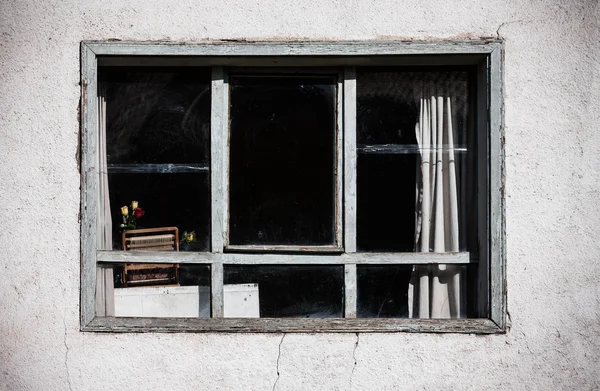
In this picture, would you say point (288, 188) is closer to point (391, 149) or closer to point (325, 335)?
point (391, 149)

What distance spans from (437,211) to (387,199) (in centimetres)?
28

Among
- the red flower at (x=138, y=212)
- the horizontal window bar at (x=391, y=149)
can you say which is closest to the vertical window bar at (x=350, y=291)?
the horizontal window bar at (x=391, y=149)

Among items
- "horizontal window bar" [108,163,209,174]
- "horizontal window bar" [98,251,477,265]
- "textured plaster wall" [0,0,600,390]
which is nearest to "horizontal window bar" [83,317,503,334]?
"textured plaster wall" [0,0,600,390]

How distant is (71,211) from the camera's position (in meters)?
3.64

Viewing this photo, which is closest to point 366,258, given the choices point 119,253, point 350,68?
point 350,68

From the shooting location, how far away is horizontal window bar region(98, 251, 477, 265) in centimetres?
372

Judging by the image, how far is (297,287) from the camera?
3.75 metres

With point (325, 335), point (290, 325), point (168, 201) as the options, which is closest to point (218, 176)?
point (168, 201)

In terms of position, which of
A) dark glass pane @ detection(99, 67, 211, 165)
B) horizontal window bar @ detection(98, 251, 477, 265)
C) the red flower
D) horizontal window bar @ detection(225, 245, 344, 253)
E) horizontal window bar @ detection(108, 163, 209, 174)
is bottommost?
horizontal window bar @ detection(98, 251, 477, 265)

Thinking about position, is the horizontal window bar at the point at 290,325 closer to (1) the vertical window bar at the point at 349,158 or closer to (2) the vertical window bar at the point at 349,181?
(2) the vertical window bar at the point at 349,181

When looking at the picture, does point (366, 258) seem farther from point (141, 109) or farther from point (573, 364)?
point (141, 109)

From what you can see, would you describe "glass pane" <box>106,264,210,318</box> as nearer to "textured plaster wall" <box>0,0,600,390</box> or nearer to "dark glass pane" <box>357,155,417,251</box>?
"textured plaster wall" <box>0,0,600,390</box>

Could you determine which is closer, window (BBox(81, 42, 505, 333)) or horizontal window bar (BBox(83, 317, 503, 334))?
horizontal window bar (BBox(83, 317, 503, 334))

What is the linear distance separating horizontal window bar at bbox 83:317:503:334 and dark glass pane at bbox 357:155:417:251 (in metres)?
0.43
